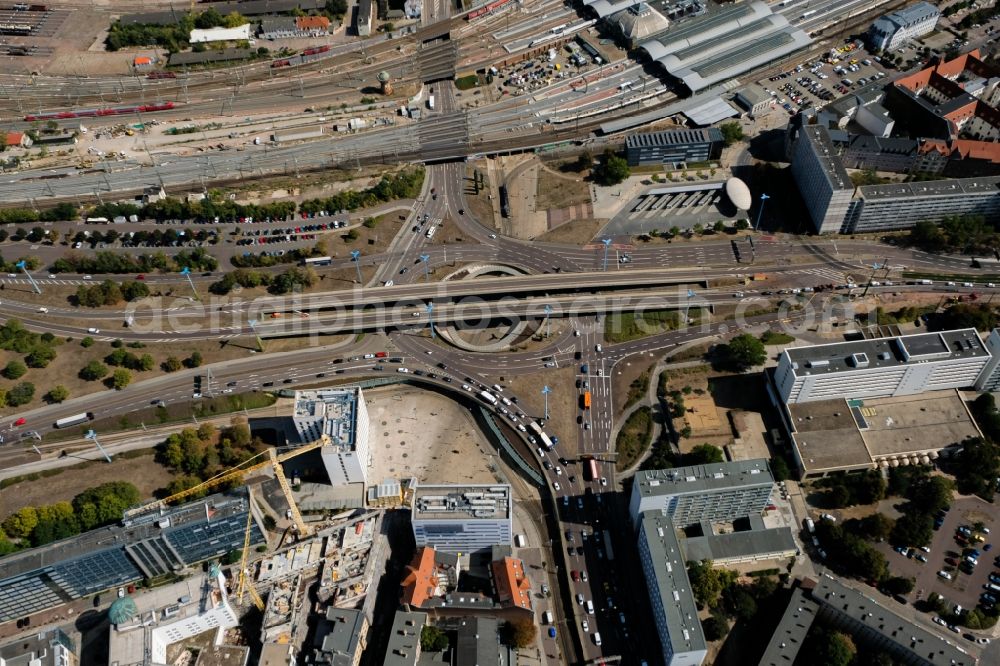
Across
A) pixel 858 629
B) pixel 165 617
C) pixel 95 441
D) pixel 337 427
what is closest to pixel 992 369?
pixel 858 629

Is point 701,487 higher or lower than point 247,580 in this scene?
higher

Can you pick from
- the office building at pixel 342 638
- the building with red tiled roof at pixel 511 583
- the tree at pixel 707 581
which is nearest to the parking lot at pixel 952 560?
the tree at pixel 707 581

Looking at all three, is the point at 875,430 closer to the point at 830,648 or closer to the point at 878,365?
the point at 878,365

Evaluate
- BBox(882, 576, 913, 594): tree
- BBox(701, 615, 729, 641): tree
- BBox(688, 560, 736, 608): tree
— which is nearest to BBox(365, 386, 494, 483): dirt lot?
BBox(688, 560, 736, 608): tree

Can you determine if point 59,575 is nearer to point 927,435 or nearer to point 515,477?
point 515,477

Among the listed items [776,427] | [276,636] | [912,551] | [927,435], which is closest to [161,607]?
[276,636]

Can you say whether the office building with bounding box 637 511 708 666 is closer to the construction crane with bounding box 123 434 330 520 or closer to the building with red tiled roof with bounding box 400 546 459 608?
the building with red tiled roof with bounding box 400 546 459 608
